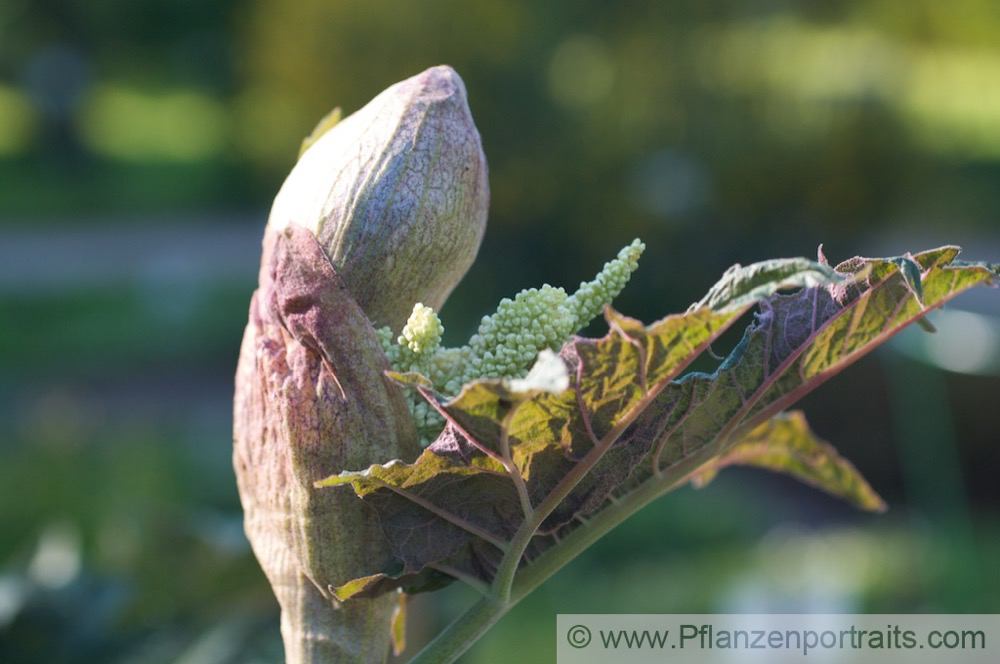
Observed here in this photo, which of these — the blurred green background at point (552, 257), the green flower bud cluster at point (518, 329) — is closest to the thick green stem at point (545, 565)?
the green flower bud cluster at point (518, 329)

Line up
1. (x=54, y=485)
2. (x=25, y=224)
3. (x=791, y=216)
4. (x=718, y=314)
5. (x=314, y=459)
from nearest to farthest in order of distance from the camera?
1. (x=718, y=314)
2. (x=314, y=459)
3. (x=54, y=485)
4. (x=791, y=216)
5. (x=25, y=224)

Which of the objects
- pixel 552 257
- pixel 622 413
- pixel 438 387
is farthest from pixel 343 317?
pixel 552 257

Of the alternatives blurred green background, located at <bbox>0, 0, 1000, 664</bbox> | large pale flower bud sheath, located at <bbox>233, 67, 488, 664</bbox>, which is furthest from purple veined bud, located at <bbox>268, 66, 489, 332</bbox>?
blurred green background, located at <bbox>0, 0, 1000, 664</bbox>

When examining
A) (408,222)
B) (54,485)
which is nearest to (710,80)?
(54,485)

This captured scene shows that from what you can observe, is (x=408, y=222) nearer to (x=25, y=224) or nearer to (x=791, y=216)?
(x=791, y=216)

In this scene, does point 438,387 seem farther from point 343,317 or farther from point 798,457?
point 798,457

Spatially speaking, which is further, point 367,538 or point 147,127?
point 147,127

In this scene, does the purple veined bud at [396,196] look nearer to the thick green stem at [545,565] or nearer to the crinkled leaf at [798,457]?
the thick green stem at [545,565]

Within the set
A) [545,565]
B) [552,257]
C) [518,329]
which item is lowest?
[545,565]
